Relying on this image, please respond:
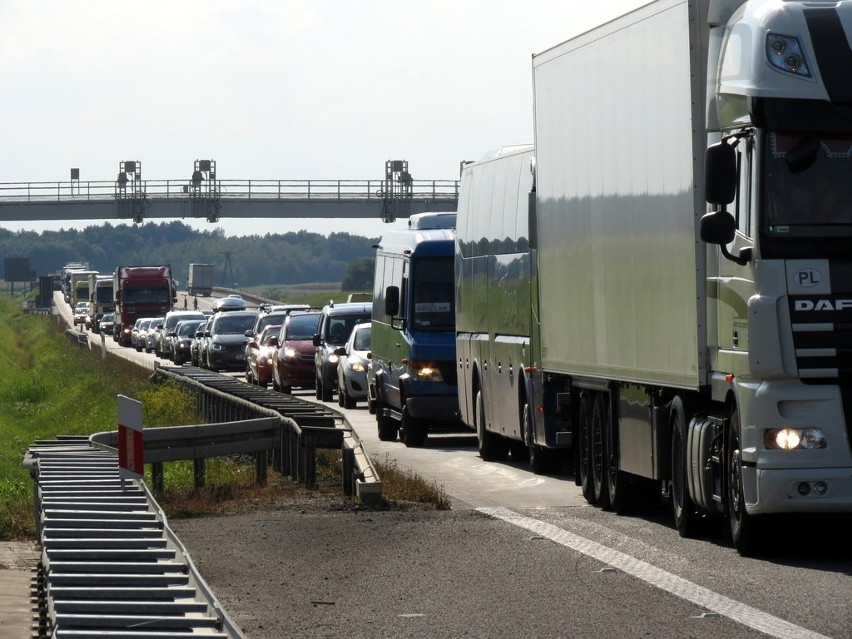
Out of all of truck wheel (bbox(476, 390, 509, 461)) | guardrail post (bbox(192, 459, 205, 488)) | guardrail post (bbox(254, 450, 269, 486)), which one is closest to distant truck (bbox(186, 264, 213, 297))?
truck wheel (bbox(476, 390, 509, 461))

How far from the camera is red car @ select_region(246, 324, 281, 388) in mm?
43594

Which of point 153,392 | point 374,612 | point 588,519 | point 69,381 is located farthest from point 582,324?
point 69,381

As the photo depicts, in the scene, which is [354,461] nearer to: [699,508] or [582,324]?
[582,324]

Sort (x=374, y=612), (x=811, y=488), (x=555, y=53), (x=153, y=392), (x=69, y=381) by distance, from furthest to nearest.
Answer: (x=69, y=381), (x=153, y=392), (x=555, y=53), (x=811, y=488), (x=374, y=612)

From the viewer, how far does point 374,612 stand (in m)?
10.1

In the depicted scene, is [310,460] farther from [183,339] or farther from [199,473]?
[183,339]

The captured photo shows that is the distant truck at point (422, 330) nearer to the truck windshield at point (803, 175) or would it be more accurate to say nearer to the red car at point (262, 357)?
the truck windshield at point (803, 175)

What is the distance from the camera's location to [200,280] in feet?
555

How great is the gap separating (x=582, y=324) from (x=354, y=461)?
246 cm

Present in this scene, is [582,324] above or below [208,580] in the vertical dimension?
above

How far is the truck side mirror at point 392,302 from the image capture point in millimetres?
25547

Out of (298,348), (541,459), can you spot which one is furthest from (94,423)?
(541,459)

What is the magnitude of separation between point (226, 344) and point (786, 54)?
144ft

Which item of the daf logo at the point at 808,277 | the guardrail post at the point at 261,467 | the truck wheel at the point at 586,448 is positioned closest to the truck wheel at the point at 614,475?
the truck wheel at the point at 586,448
